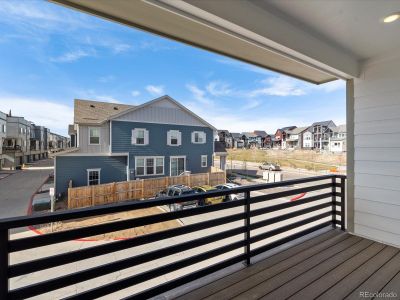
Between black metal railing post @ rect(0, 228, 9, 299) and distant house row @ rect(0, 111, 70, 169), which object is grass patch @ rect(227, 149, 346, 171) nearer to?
black metal railing post @ rect(0, 228, 9, 299)

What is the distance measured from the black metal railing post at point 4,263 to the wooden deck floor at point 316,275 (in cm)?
102

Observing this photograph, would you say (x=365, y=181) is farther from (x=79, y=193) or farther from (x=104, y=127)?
(x=104, y=127)

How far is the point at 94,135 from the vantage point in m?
10.4

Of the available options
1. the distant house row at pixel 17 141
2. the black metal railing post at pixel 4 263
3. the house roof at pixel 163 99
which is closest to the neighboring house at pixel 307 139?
the house roof at pixel 163 99

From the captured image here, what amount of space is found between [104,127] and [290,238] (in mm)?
10339

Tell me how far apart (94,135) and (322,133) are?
3489 centimetres

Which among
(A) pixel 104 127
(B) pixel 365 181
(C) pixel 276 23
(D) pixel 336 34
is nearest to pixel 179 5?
(C) pixel 276 23

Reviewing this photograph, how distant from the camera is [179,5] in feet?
4.25

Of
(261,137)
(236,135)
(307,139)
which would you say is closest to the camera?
(307,139)

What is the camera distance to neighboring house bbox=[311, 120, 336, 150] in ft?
107

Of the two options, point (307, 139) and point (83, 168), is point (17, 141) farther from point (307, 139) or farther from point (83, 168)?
point (307, 139)

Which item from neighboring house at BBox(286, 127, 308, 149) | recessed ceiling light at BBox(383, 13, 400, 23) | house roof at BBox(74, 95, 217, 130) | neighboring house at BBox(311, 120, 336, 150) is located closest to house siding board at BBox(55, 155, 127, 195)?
house roof at BBox(74, 95, 217, 130)

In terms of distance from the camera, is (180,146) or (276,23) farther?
A: (180,146)

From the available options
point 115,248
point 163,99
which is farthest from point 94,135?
point 115,248
